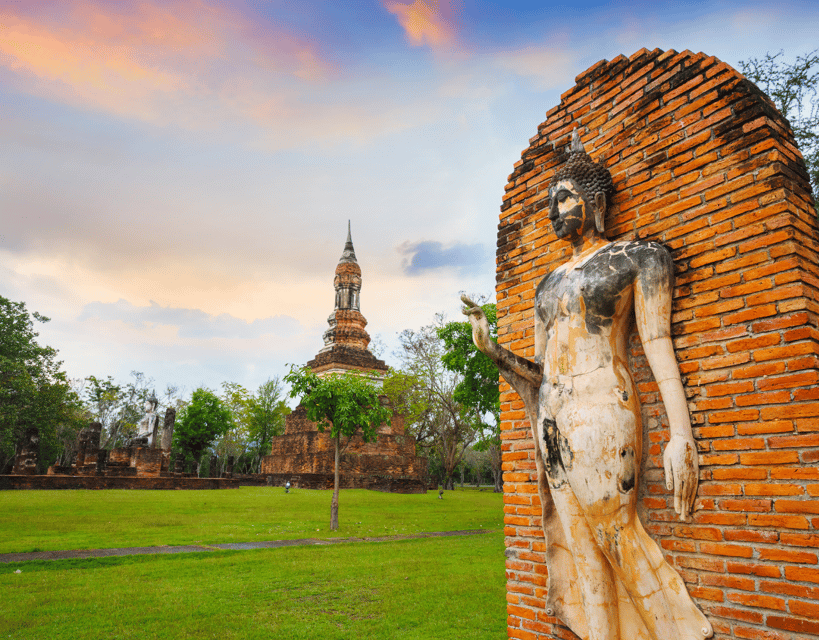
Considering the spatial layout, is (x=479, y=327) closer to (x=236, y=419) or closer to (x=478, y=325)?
(x=478, y=325)

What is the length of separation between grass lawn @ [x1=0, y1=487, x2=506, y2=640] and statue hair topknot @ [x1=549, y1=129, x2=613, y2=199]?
4.41 m

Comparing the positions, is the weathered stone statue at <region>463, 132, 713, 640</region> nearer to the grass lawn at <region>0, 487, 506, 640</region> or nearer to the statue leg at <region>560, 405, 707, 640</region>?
the statue leg at <region>560, 405, 707, 640</region>

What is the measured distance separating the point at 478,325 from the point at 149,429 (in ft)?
102

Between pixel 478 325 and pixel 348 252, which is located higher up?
pixel 348 252

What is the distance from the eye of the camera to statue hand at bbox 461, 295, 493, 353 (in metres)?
3.34

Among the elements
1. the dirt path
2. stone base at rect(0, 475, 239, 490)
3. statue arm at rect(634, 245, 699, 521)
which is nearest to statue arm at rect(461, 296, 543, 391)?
statue arm at rect(634, 245, 699, 521)

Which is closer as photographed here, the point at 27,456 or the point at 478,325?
the point at 478,325

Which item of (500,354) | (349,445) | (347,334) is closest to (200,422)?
(349,445)

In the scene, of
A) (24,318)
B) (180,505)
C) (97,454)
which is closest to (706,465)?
(180,505)

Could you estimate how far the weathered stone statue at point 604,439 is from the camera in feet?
9.31

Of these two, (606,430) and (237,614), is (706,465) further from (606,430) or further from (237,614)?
(237,614)

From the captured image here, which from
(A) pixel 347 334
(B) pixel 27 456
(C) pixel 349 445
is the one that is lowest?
(B) pixel 27 456

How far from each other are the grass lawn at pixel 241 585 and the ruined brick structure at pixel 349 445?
16777mm

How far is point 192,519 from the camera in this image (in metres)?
14.1
